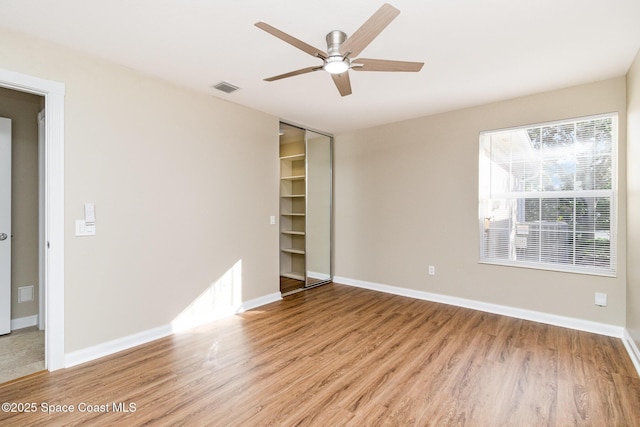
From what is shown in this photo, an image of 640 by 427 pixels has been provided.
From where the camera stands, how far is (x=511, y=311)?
363 centimetres

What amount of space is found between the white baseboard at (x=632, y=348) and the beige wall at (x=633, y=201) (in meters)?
0.05

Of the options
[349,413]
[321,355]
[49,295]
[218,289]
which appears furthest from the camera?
[218,289]

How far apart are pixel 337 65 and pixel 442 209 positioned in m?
2.78

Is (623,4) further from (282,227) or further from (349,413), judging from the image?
(282,227)

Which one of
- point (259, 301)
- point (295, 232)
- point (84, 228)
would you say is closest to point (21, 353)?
point (84, 228)

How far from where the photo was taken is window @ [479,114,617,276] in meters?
3.13

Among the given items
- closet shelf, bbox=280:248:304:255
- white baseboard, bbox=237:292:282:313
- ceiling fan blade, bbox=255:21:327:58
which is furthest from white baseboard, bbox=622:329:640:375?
closet shelf, bbox=280:248:304:255

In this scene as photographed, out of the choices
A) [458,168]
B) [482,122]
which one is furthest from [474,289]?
[482,122]

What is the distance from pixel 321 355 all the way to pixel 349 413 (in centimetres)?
78

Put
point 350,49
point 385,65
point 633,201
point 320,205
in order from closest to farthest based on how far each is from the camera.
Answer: point 350,49 → point 385,65 → point 633,201 → point 320,205

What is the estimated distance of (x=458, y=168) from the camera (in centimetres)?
401

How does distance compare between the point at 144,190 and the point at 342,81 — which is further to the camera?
the point at 144,190

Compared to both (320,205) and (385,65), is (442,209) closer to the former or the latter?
(320,205)

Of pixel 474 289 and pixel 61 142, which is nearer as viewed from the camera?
pixel 61 142
